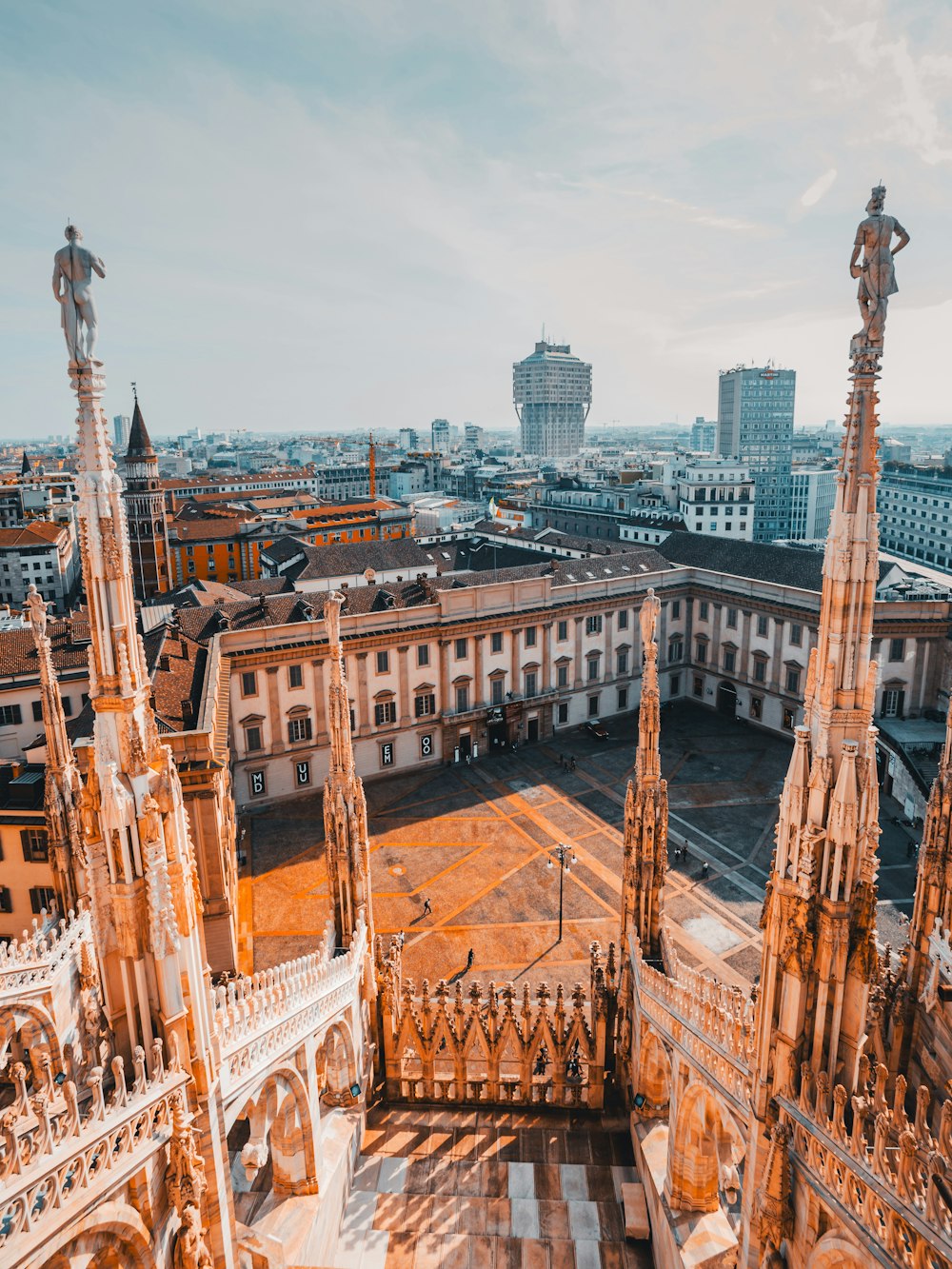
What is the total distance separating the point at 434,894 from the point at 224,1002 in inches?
1029

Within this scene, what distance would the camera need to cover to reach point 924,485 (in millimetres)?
152875

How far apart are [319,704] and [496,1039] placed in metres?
33.0

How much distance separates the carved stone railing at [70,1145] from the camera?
981cm

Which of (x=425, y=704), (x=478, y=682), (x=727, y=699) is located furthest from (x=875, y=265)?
(x=727, y=699)

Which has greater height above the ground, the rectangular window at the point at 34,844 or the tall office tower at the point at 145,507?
the tall office tower at the point at 145,507

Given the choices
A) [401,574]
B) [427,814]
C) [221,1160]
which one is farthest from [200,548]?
[221,1160]

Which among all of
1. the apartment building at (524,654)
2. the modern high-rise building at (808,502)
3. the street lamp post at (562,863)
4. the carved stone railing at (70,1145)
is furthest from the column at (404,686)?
the modern high-rise building at (808,502)

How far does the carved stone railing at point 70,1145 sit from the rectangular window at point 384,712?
4256cm

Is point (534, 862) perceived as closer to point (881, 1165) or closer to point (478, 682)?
point (478, 682)

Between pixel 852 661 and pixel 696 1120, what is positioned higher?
pixel 852 661

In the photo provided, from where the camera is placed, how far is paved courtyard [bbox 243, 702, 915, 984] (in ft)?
118

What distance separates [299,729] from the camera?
52094mm

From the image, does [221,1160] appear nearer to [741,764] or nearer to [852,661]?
[852,661]

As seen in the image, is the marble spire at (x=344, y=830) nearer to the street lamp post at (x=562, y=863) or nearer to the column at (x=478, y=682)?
the street lamp post at (x=562, y=863)
